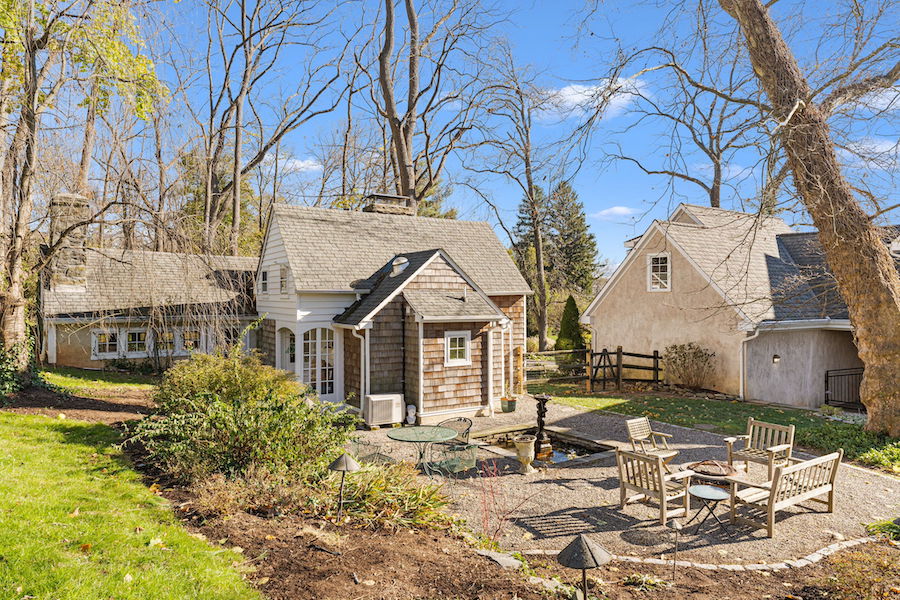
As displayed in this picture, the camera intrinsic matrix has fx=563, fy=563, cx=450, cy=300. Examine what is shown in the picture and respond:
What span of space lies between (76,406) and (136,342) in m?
9.73

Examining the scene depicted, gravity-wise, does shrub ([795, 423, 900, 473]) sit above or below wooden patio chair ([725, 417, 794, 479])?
below

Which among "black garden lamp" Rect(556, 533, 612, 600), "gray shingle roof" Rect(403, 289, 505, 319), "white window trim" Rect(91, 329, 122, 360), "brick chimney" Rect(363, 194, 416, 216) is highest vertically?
"brick chimney" Rect(363, 194, 416, 216)

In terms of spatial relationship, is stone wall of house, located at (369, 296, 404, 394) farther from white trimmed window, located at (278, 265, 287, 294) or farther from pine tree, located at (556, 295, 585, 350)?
pine tree, located at (556, 295, 585, 350)

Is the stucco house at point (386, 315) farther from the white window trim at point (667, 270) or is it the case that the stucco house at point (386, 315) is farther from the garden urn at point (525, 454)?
the white window trim at point (667, 270)

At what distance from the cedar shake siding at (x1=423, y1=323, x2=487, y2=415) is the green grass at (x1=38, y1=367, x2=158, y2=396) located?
7.30 m

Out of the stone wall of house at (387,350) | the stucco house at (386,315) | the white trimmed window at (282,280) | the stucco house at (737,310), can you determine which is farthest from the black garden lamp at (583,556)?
the white trimmed window at (282,280)

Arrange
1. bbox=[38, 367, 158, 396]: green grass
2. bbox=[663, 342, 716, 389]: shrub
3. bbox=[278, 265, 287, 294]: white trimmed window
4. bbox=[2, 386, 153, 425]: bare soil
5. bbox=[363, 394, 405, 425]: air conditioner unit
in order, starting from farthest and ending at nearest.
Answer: bbox=[663, 342, 716, 389]: shrub → bbox=[278, 265, 287, 294]: white trimmed window → bbox=[38, 367, 158, 396]: green grass → bbox=[363, 394, 405, 425]: air conditioner unit → bbox=[2, 386, 153, 425]: bare soil

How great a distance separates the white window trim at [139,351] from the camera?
20969 millimetres

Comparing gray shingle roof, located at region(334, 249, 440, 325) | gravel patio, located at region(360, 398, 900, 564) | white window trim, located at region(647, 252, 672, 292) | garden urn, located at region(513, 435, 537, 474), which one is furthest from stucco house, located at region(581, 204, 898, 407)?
garden urn, located at region(513, 435, 537, 474)

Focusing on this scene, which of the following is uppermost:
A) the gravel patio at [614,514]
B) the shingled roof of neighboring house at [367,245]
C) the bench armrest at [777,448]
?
the shingled roof of neighboring house at [367,245]

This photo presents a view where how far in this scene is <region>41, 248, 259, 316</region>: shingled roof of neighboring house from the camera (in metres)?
11.9

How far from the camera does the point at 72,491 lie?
6.85 meters

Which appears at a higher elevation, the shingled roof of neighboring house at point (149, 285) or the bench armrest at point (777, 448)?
the shingled roof of neighboring house at point (149, 285)

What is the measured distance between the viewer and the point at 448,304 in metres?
15.2
